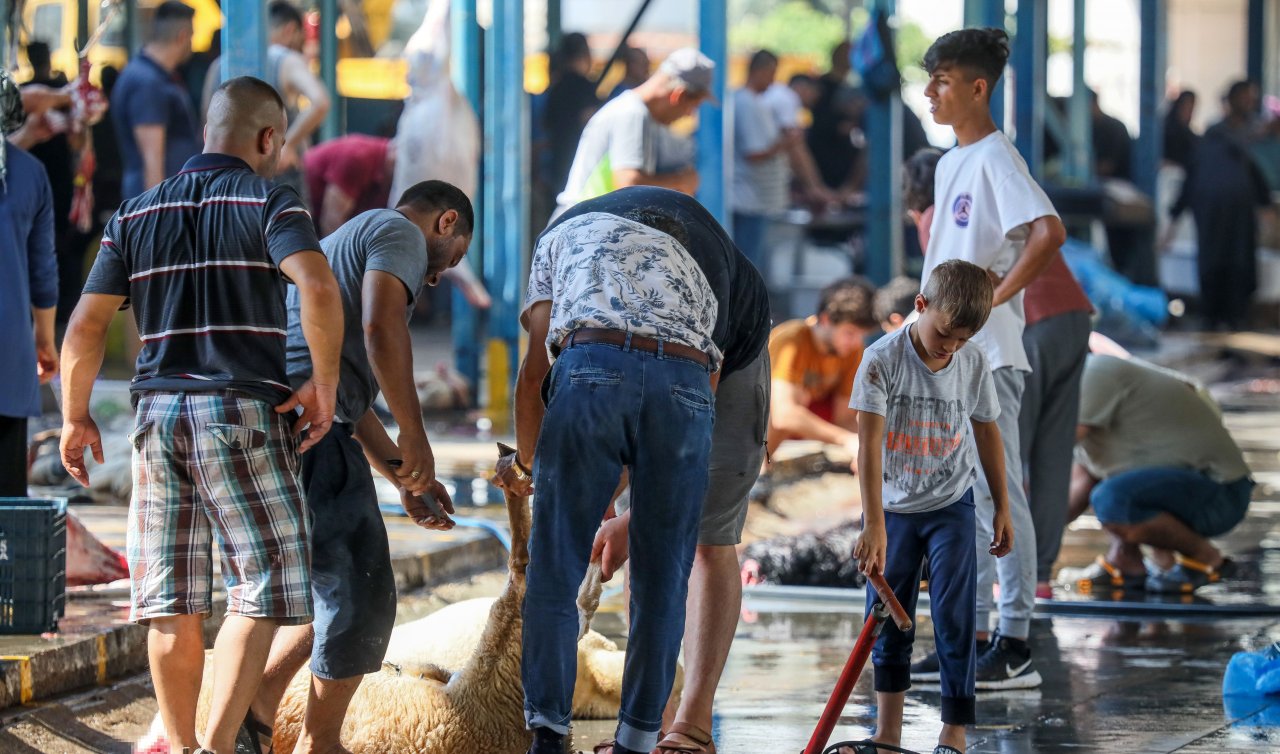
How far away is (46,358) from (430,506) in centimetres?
233

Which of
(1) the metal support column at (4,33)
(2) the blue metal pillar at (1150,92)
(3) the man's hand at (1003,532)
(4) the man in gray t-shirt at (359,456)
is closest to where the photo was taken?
(4) the man in gray t-shirt at (359,456)

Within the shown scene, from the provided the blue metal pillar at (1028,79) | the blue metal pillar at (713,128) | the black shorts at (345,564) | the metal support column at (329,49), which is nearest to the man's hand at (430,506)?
the black shorts at (345,564)

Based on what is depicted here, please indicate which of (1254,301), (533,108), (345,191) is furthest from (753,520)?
(1254,301)

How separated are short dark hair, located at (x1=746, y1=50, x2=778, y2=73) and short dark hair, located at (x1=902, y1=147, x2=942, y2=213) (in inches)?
391

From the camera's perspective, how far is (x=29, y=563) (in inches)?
229

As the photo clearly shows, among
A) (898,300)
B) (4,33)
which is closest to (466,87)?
(898,300)

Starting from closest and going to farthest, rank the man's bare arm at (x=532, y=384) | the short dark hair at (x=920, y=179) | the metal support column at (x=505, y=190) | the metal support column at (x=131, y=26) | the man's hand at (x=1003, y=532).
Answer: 1. the man's bare arm at (x=532, y=384)
2. the man's hand at (x=1003, y=532)
3. the short dark hair at (x=920, y=179)
4. the metal support column at (x=505, y=190)
5. the metal support column at (x=131, y=26)

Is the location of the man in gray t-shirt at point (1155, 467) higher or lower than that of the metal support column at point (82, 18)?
lower

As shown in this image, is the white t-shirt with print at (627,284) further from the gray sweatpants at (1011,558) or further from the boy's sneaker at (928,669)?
the boy's sneaker at (928,669)

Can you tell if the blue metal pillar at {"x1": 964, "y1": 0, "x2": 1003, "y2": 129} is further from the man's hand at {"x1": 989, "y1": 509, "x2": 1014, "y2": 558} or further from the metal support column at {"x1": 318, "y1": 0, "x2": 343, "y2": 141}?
the man's hand at {"x1": 989, "y1": 509, "x2": 1014, "y2": 558}

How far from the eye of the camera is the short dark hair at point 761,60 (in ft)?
54.2

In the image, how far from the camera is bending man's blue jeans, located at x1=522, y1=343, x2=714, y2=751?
14.4 ft

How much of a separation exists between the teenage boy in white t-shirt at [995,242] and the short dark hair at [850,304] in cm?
306

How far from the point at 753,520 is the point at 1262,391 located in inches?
369
